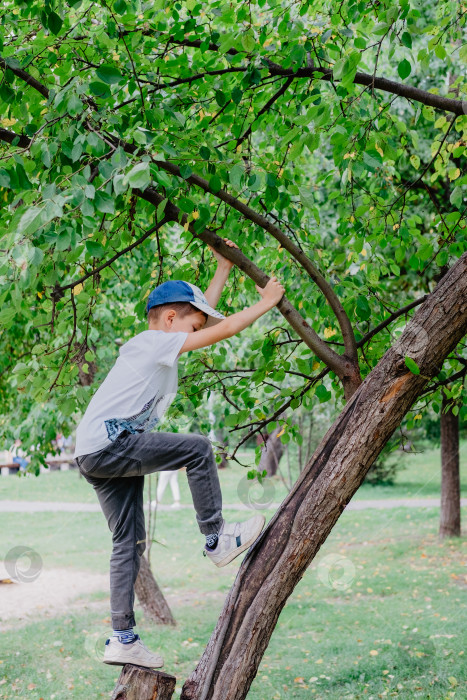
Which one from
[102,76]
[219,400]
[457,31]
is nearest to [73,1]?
[102,76]

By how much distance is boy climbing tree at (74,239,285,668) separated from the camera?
2.97 metres

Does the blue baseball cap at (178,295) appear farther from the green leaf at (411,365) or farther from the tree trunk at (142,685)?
the tree trunk at (142,685)

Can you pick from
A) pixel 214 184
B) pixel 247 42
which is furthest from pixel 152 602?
pixel 247 42

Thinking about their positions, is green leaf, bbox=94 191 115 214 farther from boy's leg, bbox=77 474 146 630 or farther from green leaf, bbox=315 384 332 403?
green leaf, bbox=315 384 332 403

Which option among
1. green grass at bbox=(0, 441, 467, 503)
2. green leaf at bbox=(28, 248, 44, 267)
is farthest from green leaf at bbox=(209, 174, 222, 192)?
green grass at bbox=(0, 441, 467, 503)

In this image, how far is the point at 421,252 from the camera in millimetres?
4129

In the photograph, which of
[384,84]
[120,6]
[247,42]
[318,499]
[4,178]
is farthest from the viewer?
[384,84]

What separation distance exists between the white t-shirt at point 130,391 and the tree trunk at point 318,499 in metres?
0.70

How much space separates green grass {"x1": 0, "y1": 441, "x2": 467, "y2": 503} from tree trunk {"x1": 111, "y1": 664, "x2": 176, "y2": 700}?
1544 centimetres

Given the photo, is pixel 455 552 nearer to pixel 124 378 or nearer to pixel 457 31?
A: pixel 457 31

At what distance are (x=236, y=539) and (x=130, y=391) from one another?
2.37 ft

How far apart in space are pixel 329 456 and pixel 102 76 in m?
1.69

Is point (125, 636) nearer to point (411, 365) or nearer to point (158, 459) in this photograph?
point (158, 459)

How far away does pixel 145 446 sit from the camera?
2955 millimetres
